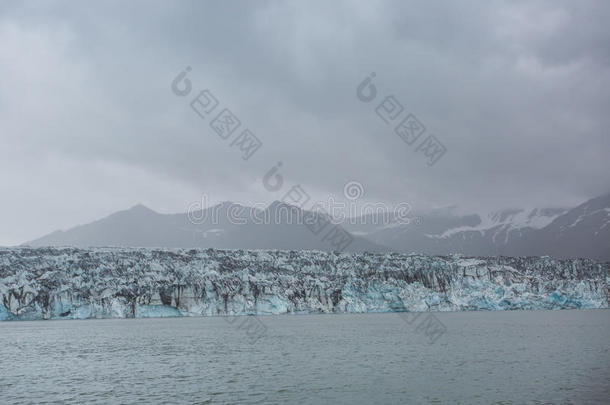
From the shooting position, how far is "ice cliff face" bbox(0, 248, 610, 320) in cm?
10319

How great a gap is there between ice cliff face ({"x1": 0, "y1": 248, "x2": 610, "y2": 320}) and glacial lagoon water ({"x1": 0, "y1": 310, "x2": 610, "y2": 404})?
134 feet

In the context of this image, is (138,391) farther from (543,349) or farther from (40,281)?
(40,281)

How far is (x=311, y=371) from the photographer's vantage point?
38438 mm

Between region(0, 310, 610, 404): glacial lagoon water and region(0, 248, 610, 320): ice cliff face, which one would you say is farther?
region(0, 248, 610, 320): ice cliff face

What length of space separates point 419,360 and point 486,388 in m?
13.6

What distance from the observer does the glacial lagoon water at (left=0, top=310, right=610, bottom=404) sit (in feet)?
95.5

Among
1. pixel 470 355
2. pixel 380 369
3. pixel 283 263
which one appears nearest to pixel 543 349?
pixel 470 355

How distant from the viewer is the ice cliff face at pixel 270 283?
103 metres

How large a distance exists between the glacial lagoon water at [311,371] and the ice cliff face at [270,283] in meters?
40.9

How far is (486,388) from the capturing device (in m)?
30.9

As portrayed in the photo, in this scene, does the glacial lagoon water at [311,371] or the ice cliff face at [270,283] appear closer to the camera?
the glacial lagoon water at [311,371]

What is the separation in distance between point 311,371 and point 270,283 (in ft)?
299

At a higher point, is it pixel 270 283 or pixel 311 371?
pixel 270 283

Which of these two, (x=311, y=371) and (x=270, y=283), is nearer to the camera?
(x=311, y=371)
